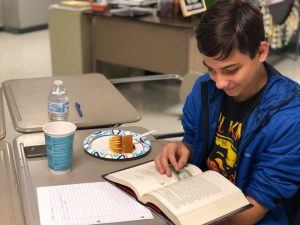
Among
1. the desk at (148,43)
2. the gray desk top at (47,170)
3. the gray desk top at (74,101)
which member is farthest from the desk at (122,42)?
the gray desk top at (47,170)

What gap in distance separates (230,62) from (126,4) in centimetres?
261

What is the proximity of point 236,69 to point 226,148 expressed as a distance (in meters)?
0.29

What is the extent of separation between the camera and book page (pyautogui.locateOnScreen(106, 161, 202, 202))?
1209 mm

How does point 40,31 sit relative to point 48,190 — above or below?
below

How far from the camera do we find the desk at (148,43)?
11.0ft

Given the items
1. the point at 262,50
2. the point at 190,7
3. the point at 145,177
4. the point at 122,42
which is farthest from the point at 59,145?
the point at 122,42

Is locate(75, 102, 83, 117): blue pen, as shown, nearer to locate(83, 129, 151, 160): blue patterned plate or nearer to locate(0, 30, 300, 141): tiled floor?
locate(83, 129, 151, 160): blue patterned plate

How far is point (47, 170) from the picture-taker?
1.34m

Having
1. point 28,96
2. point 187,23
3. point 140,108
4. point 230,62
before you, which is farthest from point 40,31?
point 230,62

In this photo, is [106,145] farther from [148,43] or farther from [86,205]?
[148,43]

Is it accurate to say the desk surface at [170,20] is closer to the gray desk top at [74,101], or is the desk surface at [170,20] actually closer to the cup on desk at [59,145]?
the gray desk top at [74,101]

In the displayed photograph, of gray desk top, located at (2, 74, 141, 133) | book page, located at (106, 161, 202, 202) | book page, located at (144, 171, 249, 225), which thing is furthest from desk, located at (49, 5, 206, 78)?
book page, located at (144, 171, 249, 225)

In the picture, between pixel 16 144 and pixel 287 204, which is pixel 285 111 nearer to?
pixel 287 204

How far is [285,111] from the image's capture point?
1.26 metres
